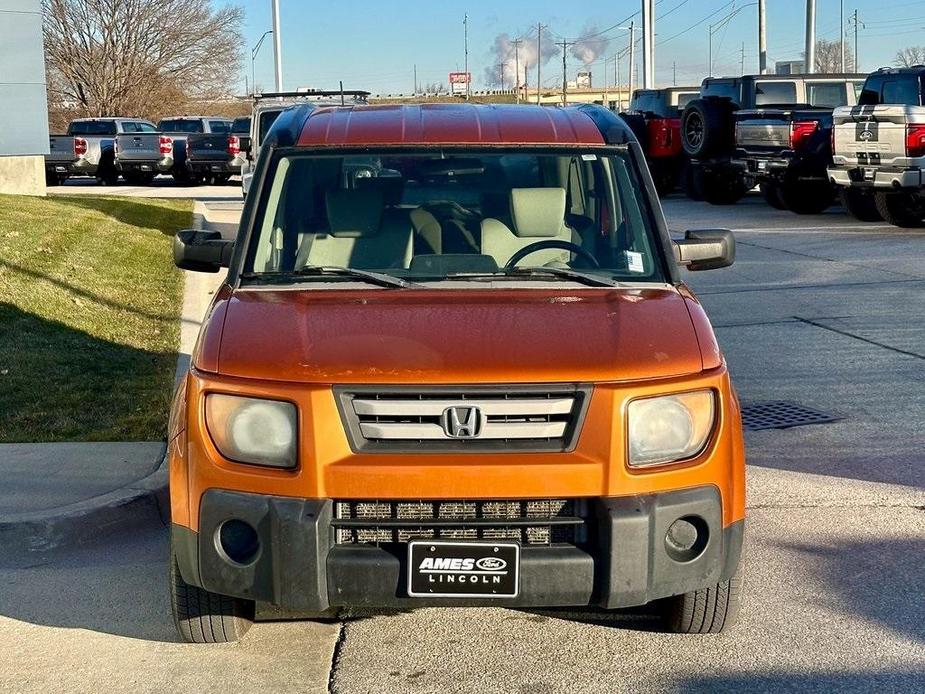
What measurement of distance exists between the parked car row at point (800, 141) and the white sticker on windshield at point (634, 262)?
13667 mm

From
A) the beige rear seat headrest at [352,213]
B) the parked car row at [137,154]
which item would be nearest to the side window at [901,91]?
the beige rear seat headrest at [352,213]

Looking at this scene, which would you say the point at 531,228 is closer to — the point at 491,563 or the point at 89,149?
the point at 491,563

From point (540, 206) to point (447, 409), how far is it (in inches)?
63.2

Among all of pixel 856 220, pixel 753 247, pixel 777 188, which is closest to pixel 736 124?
pixel 777 188

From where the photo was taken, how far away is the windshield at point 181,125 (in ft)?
118

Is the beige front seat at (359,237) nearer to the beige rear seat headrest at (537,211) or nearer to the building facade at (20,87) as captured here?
the beige rear seat headrest at (537,211)

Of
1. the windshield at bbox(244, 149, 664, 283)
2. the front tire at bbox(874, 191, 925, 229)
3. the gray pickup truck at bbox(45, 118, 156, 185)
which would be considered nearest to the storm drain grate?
the windshield at bbox(244, 149, 664, 283)

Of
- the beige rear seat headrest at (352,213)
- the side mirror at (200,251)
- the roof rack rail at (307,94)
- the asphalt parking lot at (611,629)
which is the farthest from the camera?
the roof rack rail at (307,94)

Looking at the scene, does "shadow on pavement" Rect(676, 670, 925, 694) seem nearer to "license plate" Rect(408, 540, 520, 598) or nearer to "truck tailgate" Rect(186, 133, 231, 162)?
"license plate" Rect(408, 540, 520, 598)

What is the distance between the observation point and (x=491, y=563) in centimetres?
388

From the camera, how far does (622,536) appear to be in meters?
3.86

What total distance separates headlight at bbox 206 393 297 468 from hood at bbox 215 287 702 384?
0.09 m

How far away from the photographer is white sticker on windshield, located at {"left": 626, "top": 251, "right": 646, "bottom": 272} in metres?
4.96

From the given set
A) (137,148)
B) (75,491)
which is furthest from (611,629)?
(137,148)
